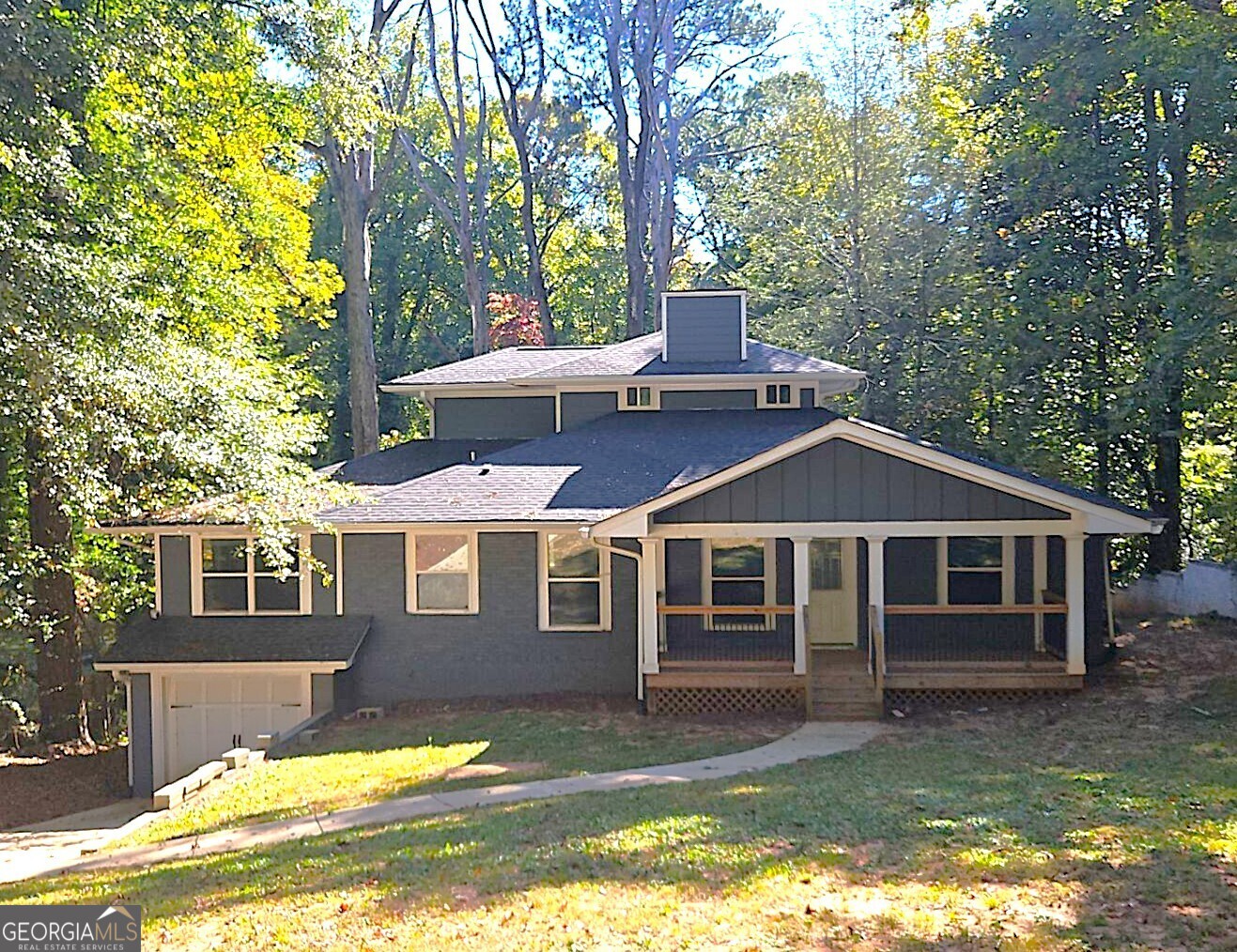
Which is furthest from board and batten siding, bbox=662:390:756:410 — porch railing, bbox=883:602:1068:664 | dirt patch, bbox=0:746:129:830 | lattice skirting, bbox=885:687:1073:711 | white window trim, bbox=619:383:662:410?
dirt patch, bbox=0:746:129:830

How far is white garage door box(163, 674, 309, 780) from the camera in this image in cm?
1639

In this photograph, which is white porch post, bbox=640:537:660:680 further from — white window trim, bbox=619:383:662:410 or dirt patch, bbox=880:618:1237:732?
white window trim, bbox=619:383:662:410

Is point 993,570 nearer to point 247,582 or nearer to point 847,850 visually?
point 847,850

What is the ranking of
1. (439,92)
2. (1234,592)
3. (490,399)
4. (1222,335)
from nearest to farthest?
(1222,335)
(1234,592)
(490,399)
(439,92)

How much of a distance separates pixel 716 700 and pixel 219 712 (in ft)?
24.1

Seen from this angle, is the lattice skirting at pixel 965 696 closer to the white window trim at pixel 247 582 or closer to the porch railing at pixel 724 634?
the porch railing at pixel 724 634

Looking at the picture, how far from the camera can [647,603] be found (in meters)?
15.1

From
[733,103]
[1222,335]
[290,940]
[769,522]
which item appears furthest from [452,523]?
[733,103]

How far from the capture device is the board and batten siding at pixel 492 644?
1639cm

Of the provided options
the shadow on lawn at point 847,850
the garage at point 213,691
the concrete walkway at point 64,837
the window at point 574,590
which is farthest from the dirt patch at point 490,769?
the garage at point 213,691

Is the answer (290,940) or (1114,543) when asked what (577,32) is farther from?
(290,940)

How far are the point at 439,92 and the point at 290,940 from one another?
31097mm

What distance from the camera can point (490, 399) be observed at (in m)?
21.6

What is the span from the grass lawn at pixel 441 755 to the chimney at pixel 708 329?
7.93 m
